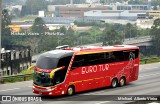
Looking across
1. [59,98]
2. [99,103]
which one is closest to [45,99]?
[59,98]

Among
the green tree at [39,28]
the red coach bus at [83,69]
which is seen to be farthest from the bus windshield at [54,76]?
the green tree at [39,28]

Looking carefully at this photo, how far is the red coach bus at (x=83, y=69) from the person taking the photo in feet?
72.2

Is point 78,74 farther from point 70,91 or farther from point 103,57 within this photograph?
point 103,57

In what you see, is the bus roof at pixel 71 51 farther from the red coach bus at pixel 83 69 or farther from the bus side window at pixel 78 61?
the bus side window at pixel 78 61

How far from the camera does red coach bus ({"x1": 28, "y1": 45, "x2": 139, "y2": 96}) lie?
22.0 metres

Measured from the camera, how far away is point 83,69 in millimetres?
23547

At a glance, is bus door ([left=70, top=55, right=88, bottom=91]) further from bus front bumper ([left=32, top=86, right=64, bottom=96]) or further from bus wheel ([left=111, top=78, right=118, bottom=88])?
bus wheel ([left=111, top=78, right=118, bottom=88])

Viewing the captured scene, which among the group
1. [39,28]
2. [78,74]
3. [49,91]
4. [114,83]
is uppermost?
[78,74]

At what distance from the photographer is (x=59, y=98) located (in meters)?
22.3

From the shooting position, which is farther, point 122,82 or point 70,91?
point 122,82

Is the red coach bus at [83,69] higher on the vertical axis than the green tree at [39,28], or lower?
higher

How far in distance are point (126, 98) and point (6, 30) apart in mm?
113003

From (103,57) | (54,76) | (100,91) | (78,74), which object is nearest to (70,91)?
(78,74)

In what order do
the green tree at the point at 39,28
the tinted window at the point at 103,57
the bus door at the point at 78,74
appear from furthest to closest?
the green tree at the point at 39,28 → the tinted window at the point at 103,57 → the bus door at the point at 78,74
